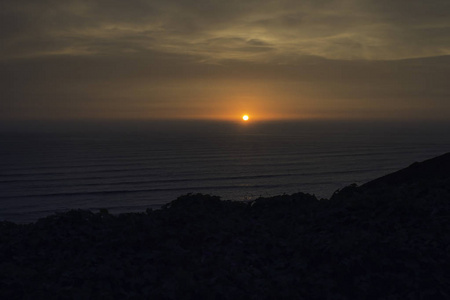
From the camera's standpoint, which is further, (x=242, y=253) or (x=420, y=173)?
(x=420, y=173)

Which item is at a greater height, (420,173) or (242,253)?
(420,173)

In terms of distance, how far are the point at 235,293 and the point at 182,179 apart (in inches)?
2070

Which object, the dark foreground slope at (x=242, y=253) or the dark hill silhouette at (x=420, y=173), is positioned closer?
the dark foreground slope at (x=242, y=253)

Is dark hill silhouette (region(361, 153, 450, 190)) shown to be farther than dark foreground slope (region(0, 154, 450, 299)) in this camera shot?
Yes

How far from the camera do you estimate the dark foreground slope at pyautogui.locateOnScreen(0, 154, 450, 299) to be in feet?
23.1

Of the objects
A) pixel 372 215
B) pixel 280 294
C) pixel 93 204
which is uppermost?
pixel 372 215

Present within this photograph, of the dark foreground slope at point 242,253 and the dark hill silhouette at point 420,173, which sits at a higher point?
the dark hill silhouette at point 420,173

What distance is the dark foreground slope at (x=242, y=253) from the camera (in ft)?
23.1

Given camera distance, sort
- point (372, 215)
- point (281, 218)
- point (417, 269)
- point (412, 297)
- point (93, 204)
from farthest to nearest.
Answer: point (93, 204)
point (281, 218)
point (372, 215)
point (417, 269)
point (412, 297)

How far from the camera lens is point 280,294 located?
6.90 metres

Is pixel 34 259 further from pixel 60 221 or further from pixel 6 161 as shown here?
pixel 6 161

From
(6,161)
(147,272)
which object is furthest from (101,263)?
(6,161)

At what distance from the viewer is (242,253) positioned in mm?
8492

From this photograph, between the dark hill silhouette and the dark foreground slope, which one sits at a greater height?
the dark hill silhouette
